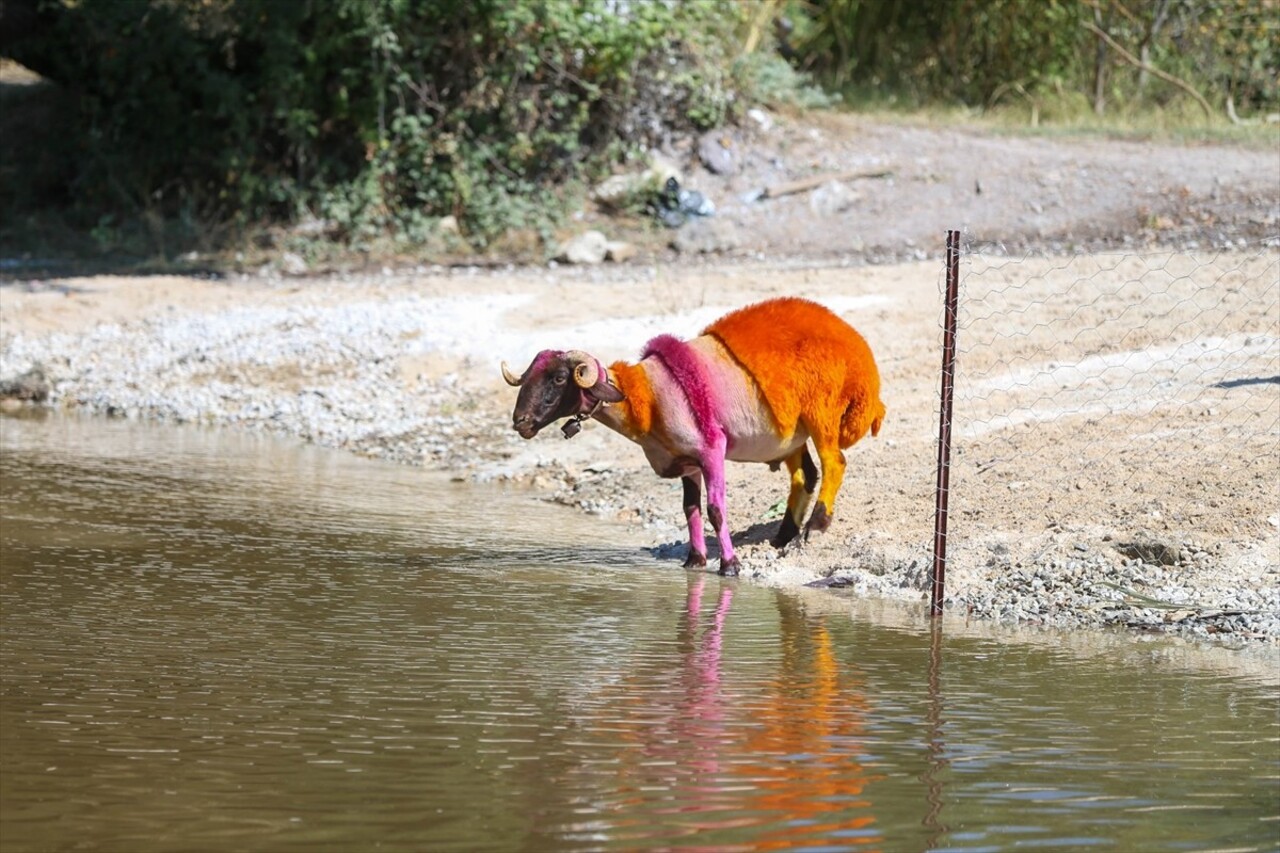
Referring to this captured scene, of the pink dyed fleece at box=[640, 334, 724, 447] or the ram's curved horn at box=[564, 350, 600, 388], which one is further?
the pink dyed fleece at box=[640, 334, 724, 447]

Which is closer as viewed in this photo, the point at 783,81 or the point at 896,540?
the point at 896,540

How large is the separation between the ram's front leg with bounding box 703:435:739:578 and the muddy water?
220 millimetres

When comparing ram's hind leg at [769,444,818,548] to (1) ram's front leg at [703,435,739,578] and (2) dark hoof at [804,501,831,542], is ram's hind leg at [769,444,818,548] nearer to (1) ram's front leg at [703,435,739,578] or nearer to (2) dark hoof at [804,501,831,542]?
(2) dark hoof at [804,501,831,542]

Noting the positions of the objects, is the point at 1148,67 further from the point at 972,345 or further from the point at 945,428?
the point at 945,428

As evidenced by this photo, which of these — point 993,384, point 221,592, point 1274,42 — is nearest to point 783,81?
point 1274,42

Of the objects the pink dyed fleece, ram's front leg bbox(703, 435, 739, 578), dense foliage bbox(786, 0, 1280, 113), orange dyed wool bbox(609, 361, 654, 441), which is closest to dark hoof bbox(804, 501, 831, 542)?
ram's front leg bbox(703, 435, 739, 578)

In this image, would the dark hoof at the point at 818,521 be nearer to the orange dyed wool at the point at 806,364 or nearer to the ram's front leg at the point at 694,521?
the orange dyed wool at the point at 806,364

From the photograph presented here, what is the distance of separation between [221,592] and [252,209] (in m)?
13.6

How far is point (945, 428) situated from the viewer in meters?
9.00

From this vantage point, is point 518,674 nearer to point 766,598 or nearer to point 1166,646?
point 766,598

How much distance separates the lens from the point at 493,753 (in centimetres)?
589

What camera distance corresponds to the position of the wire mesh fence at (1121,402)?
9.52 m

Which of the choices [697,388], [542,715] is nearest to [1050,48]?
[697,388]

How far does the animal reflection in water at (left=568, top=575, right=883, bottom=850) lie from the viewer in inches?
205
